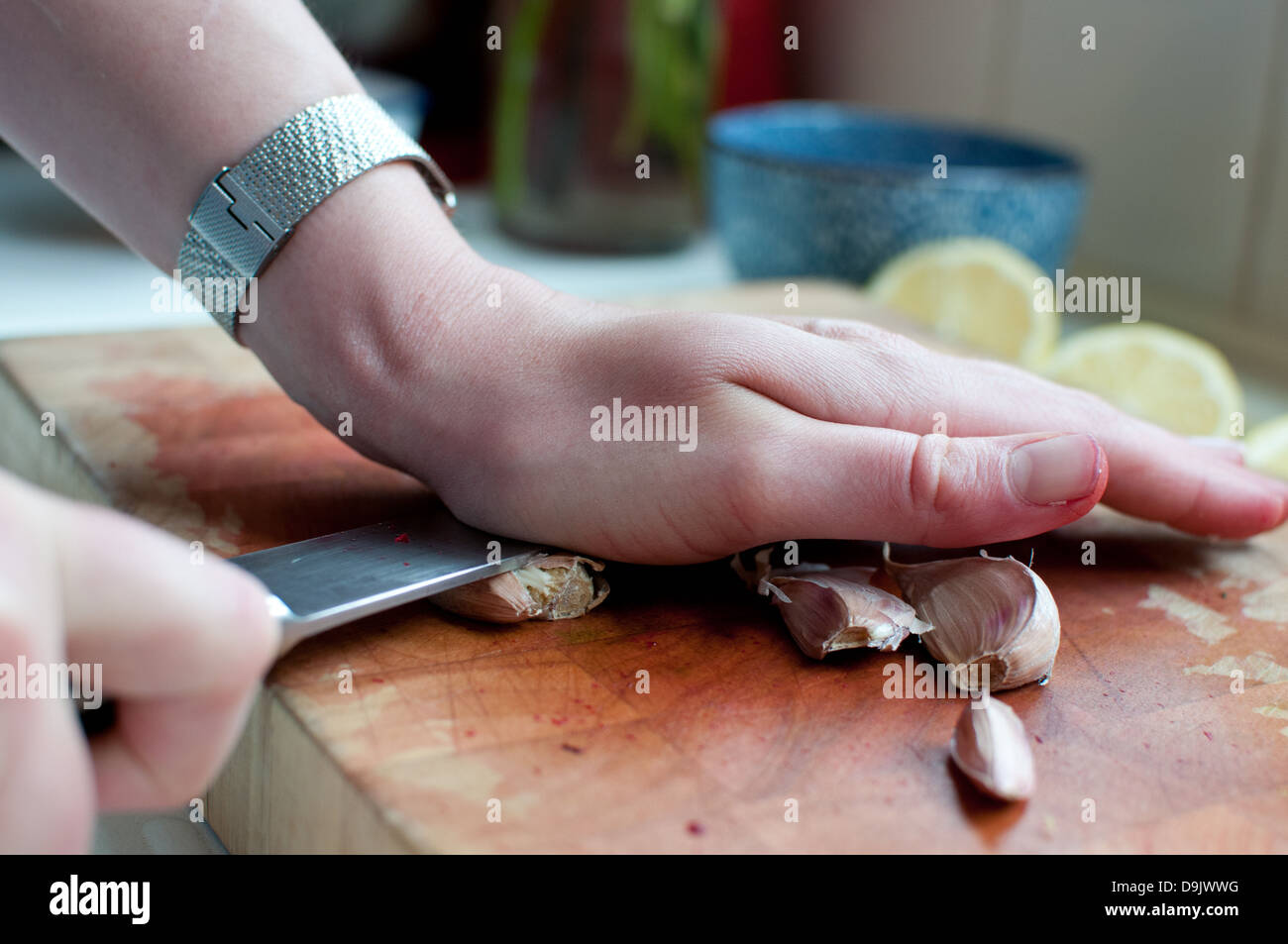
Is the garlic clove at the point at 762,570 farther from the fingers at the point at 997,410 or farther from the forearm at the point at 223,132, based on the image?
the forearm at the point at 223,132

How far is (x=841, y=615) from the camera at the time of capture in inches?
26.2

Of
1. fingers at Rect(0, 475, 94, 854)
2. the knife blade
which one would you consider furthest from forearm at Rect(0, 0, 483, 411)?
fingers at Rect(0, 475, 94, 854)

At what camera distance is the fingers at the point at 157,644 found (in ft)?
1.36

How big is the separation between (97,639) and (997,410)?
1.77ft

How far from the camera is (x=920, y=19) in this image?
2.00 m

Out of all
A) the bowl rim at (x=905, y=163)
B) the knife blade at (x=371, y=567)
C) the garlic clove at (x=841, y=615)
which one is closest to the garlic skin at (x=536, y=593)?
the knife blade at (x=371, y=567)

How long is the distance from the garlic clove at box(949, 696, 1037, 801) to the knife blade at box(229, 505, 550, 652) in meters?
0.26

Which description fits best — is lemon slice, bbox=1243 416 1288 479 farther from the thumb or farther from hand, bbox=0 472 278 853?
hand, bbox=0 472 278 853

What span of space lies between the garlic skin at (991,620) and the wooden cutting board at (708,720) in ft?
0.07

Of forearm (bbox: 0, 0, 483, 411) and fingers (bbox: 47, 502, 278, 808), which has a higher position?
forearm (bbox: 0, 0, 483, 411)

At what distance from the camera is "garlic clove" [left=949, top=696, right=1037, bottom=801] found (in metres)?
0.56

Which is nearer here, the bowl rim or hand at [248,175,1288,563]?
hand at [248,175,1288,563]

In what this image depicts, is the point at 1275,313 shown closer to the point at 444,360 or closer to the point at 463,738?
the point at 444,360

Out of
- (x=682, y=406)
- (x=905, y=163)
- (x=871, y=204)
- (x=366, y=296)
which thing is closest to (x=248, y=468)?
(x=366, y=296)
